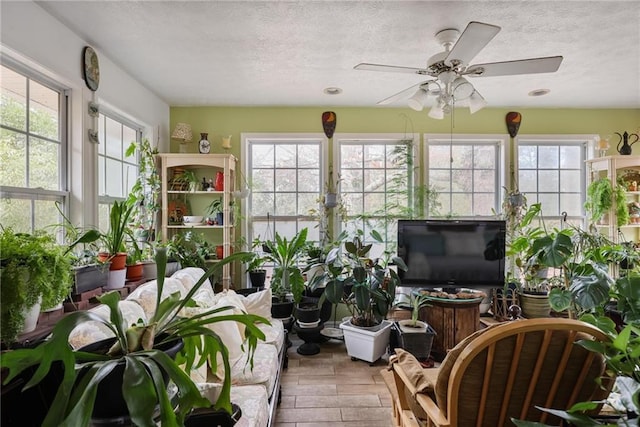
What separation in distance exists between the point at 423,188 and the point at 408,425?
2.84 metres

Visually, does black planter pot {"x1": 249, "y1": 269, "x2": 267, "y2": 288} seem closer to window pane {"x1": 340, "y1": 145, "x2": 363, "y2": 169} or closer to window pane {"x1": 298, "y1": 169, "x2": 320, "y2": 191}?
window pane {"x1": 298, "y1": 169, "x2": 320, "y2": 191}

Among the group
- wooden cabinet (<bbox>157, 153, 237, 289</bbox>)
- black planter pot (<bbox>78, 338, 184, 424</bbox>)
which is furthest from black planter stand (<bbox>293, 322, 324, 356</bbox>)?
black planter pot (<bbox>78, 338, 184, 424</bbox>)

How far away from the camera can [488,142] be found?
4031 mm

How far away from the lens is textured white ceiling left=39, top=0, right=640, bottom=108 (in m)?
2.01

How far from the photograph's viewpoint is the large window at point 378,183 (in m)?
3.98

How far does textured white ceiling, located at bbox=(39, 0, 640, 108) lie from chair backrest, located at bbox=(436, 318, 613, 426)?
6.03ft

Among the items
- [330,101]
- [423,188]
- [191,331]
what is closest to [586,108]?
[423,188]

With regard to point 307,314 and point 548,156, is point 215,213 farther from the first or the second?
point 548,156

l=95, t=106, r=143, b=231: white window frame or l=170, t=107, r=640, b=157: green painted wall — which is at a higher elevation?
l=170, t=107, r=640, b=157: green painted wall

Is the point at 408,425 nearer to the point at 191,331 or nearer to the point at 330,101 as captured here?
the point at 191,331

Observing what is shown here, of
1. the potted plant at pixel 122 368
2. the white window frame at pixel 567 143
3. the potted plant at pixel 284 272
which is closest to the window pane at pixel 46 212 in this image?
the potted plant at pixel 122 368

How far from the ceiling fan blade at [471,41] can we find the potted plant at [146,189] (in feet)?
9.09

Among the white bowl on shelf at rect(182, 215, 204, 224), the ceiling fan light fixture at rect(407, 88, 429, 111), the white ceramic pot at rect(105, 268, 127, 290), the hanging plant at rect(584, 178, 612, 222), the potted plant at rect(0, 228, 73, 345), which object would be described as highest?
the ceiling fan light fixture at rect(407, 88, 429, 111)

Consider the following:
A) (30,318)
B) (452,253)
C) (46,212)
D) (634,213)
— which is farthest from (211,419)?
(634,213)
